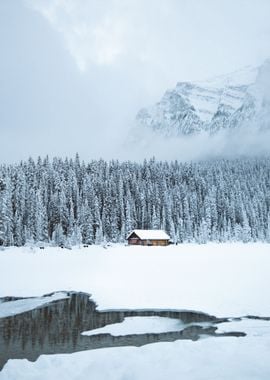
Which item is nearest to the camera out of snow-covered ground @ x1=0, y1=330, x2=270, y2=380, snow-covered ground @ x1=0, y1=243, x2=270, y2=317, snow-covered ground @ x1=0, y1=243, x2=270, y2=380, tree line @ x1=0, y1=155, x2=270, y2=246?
snow-covered ground @ x1=0, y1=330, x2=270, y2=380

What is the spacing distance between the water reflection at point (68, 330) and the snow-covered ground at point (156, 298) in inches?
64.4

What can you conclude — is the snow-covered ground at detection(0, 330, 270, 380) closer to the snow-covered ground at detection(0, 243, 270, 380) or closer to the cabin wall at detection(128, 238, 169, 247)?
the snow-covered ground at detection(0, 243, 270, 380)

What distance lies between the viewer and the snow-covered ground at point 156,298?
619 inches

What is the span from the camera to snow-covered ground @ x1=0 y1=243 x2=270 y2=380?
15719 mm

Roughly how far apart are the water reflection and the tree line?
150ft

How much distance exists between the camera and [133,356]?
18.0m

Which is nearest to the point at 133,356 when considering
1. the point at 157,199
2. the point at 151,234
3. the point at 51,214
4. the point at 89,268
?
the point at 89,268

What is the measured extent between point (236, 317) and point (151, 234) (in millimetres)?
67099

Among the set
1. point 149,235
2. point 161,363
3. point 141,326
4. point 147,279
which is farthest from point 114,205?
point 161,363

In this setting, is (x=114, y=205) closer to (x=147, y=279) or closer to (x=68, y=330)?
(x=147, y=279)

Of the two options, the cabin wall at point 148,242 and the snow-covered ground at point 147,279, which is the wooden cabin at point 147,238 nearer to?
the cabin wall at point 148,242

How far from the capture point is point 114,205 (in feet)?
381

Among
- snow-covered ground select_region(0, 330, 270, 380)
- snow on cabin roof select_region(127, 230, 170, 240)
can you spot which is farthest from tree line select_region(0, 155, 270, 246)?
snow-covered ground select_region(0, 330, 270, 380)

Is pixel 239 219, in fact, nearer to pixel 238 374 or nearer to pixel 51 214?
pixel 51 214
